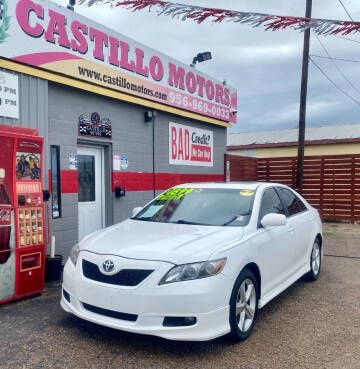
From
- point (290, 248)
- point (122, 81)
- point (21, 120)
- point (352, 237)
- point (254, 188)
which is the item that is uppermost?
point (122, 81)

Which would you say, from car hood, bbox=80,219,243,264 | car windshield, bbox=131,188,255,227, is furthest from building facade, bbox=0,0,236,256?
car hood, bbox=80,219,243,264

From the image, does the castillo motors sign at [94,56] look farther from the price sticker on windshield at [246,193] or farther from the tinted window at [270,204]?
the tinted window at [270,204]

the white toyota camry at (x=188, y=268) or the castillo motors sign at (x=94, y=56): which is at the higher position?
the castillo motors sign at (x=94, y=56)

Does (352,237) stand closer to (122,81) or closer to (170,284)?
(122,81)

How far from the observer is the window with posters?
5.07 m

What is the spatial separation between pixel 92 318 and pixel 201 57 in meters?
8.82

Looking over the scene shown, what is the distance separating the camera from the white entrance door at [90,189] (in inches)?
297

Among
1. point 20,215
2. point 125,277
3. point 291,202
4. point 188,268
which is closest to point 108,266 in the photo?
point 125,277

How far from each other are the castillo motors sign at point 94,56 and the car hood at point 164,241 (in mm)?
3310

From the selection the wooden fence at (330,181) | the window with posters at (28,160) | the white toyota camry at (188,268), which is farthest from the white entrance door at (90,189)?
the wooden fence at (330,181)

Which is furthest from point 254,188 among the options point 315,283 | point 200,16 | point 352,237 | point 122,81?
point 352,237

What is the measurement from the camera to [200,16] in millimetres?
2547

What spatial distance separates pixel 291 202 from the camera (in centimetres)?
573

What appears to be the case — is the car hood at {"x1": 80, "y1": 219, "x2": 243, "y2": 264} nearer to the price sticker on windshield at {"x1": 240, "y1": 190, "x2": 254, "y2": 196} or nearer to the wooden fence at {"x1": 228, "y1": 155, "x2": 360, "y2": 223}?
the price sticker on windshield at {"x1": 240, "y1": 190, "x2": 254, "y2": 196}
